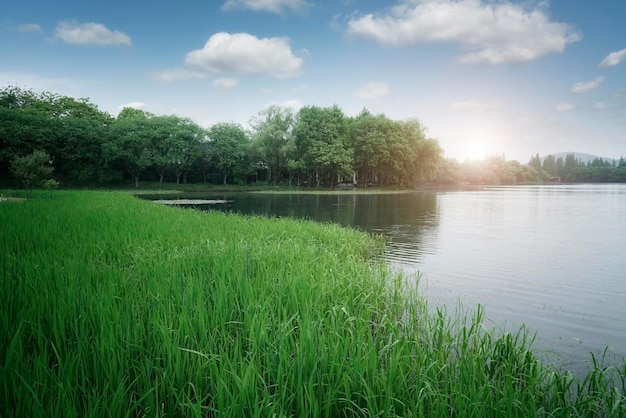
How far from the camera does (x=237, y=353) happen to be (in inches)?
136

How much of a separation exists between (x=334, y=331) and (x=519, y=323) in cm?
431

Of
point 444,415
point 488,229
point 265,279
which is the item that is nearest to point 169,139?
point 488,229

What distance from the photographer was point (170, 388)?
112 inches

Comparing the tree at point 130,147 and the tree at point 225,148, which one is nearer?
the tree at point 130,147

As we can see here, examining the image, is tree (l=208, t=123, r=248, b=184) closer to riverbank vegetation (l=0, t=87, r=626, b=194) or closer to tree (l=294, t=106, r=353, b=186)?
riverbank vegetation (l=0, t=87, r=626, b=194)

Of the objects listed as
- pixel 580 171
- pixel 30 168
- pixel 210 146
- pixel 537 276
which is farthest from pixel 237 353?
pixel 580 171

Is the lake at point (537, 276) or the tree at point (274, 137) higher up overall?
the tree at point (274, 137)

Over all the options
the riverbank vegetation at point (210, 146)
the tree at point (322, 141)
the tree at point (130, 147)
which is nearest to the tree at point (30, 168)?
the riverbank vegetation at point (210, 146)

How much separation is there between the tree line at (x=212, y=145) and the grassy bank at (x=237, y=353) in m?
55.0

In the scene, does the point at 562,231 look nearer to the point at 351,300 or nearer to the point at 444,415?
the point at 351,300

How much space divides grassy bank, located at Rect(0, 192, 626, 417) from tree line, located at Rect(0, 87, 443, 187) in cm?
5500

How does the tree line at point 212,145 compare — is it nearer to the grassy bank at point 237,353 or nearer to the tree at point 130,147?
the tree at point 130,147

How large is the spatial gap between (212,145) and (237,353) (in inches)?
2663

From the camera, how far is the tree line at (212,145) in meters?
54.8
